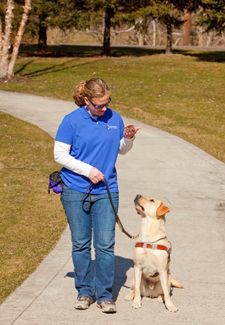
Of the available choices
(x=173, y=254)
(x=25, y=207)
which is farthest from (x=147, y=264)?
(x=25, y=207)

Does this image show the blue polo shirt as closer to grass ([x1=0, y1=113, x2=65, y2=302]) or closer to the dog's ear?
the dog's ear

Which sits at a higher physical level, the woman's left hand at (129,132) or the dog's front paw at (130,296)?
the woman's left hand at (129,132)

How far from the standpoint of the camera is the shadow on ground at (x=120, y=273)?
21.1 feet

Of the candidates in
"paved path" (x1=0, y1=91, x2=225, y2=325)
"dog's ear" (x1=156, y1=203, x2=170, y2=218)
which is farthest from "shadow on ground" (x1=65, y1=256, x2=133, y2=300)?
"dog's ear" (x1=156, y1=203, x2=170, y2=218)

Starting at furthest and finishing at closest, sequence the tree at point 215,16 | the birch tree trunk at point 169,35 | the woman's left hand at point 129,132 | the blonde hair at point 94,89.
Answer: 1. the birch tree trunk at point 169,35
2. the tree at point 215,16
3. the woman's left hand at point 129,132
4. the blonde hair at point 94,89

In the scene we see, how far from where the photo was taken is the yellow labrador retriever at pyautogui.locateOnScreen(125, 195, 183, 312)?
18.9ft

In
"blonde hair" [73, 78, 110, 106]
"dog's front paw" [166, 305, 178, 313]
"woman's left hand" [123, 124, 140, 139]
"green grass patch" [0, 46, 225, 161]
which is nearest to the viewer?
"blonde hair" [73, 78, 110, 106]

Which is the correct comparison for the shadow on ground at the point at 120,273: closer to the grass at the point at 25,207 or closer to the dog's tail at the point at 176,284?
the dog's tail at the point at 176,284

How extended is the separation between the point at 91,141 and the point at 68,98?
14.7 metres

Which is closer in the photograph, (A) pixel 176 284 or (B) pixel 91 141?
(B) pixel 91 141

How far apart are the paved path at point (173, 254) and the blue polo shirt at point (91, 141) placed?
111 cm

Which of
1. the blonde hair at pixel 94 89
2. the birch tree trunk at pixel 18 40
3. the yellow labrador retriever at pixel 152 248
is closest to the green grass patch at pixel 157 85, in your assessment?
the birch tree trunk at pixel 18 40

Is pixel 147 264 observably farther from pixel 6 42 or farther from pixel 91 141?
pixel 6 42

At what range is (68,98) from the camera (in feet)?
66.0
